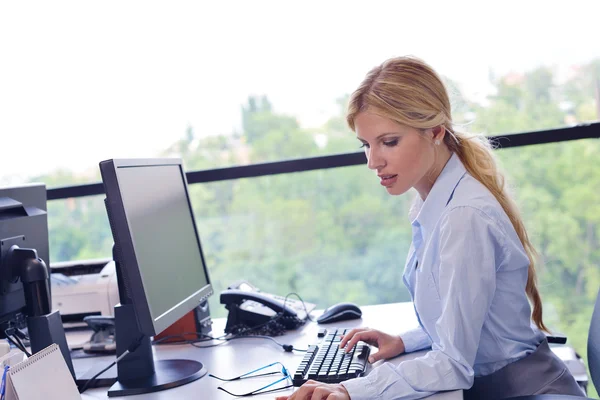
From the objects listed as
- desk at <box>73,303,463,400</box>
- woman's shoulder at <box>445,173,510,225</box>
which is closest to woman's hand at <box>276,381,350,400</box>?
desk at <box>73,303,463,400</box>

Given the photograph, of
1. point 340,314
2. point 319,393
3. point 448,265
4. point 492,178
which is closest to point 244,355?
point 340,314

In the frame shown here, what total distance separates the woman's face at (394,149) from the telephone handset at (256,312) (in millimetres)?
597

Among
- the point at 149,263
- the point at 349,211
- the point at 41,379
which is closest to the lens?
the point at 41,379

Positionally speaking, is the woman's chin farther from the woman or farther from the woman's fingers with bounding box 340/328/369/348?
the woman's fingers with bounding box 340/328/369/348

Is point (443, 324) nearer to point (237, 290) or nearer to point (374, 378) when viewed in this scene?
point (374, 378)

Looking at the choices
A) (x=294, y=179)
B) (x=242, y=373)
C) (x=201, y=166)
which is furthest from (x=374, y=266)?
(x=242, y=373)

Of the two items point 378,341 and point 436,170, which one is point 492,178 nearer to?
point 436,170

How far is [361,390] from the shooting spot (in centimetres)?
117

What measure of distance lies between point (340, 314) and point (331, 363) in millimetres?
528

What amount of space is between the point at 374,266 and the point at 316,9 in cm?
113

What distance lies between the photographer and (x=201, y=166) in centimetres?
279

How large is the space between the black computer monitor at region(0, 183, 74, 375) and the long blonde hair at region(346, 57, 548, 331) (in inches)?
31.8

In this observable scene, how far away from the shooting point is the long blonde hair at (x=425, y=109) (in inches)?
55.2

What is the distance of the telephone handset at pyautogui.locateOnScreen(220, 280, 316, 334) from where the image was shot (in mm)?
1867
